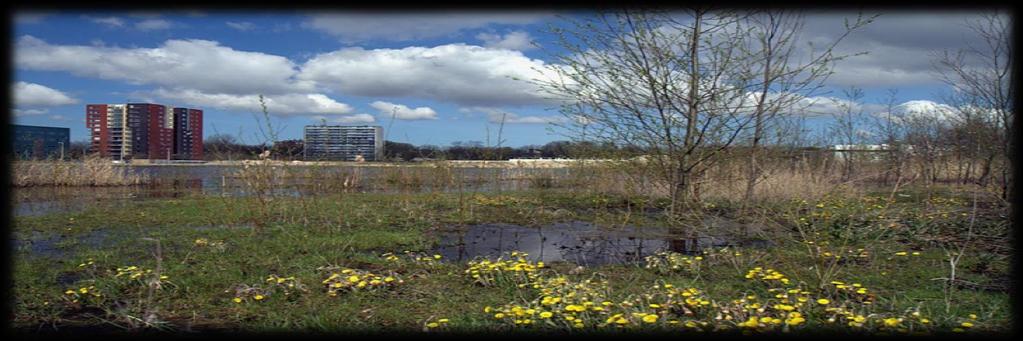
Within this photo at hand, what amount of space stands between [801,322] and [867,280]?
76.8 inches

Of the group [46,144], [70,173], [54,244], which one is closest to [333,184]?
[54,244]

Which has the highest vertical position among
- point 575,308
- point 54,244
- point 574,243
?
point 575,308

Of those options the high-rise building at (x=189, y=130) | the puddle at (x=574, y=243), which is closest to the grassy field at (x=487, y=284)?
the puddle at (x=574, y=243)

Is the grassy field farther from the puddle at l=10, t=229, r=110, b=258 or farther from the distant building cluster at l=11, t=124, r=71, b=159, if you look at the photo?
the distant building cluster at l=11, t=124, r=71, b=159

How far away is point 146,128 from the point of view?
43.9 feet

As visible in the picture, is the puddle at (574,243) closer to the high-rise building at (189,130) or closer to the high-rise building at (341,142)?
the high-rise building at (341,142)

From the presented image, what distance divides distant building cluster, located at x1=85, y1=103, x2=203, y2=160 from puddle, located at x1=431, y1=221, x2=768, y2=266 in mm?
6656

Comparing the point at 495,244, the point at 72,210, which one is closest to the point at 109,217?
the point at 72,210

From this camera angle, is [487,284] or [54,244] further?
[54,244]

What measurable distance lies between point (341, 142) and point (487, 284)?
5523 millimetres

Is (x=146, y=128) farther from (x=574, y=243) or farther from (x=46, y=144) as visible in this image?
(x=574, y=243)

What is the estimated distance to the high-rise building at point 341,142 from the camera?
895cm

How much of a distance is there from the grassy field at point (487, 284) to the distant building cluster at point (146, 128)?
3.84 m

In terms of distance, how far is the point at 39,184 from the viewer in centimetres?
1756
